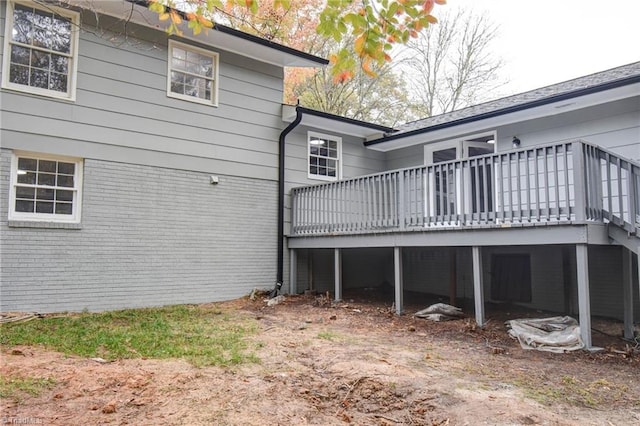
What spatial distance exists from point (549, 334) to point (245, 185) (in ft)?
19.9

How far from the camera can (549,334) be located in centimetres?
555

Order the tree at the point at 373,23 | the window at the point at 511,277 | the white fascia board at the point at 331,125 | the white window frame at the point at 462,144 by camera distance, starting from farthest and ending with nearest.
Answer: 1. the white fascia board at the point at 331,125
2. the white window frame at the point at 462,144
3. the window at the point at 511,277
4. the tree at the point at 373,23

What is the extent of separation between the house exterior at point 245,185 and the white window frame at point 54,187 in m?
0.02

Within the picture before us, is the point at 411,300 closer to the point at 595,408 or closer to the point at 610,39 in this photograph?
the point at 595,408

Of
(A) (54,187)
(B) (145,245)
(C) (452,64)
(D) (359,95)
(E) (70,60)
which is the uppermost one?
(C) (452,64)

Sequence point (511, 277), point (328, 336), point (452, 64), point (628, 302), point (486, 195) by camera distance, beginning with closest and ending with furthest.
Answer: point (328, 336) → point (628, 302) → point (486, 195) → point (511, 277) → point (452, 64)

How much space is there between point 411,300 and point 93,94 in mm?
7254

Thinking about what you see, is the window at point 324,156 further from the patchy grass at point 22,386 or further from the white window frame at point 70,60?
the patchy grass at point 22,386

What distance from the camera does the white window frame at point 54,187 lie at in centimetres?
648

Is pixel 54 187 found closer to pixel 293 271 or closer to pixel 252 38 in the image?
pixel 252 38

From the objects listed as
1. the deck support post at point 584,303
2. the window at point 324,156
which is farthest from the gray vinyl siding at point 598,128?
the window at point 324,156

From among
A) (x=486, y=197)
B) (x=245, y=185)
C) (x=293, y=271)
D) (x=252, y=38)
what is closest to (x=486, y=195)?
(x=486, y=197)

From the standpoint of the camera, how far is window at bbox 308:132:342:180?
10.4 metres

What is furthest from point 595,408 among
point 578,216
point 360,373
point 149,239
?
point 149,239
